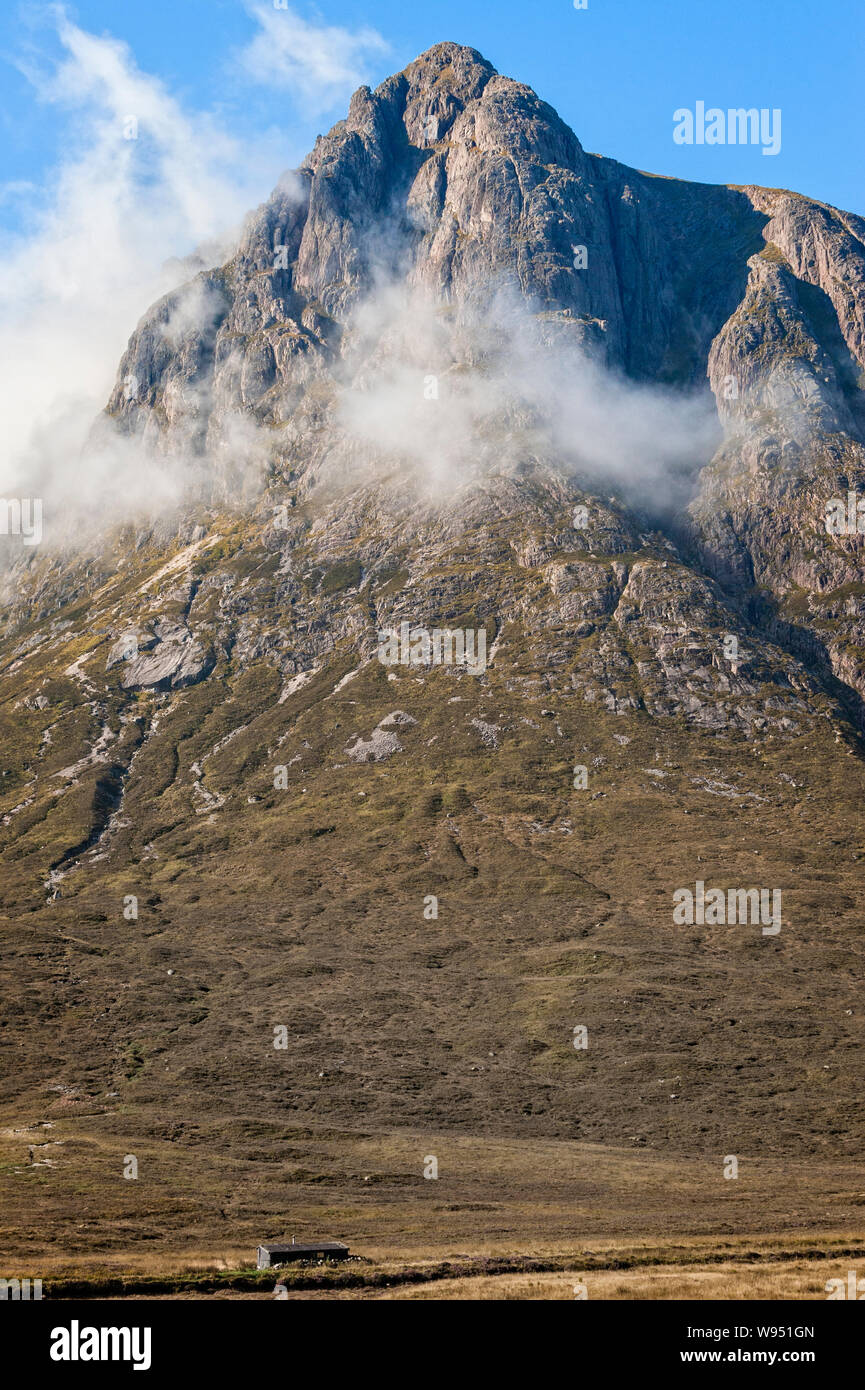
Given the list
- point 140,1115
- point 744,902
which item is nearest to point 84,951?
point 140,1115

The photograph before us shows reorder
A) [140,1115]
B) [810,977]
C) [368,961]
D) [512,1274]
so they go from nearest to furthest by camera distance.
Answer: [512,1274], [140,1115], [810,977], [368,961]

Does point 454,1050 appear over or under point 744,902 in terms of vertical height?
under

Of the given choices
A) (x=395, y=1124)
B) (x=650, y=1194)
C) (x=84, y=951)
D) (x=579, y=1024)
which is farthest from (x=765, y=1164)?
(x=84, y=951)

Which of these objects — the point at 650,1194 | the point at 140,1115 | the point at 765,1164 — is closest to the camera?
the point at 650,1194

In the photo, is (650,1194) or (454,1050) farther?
(454,1050)
